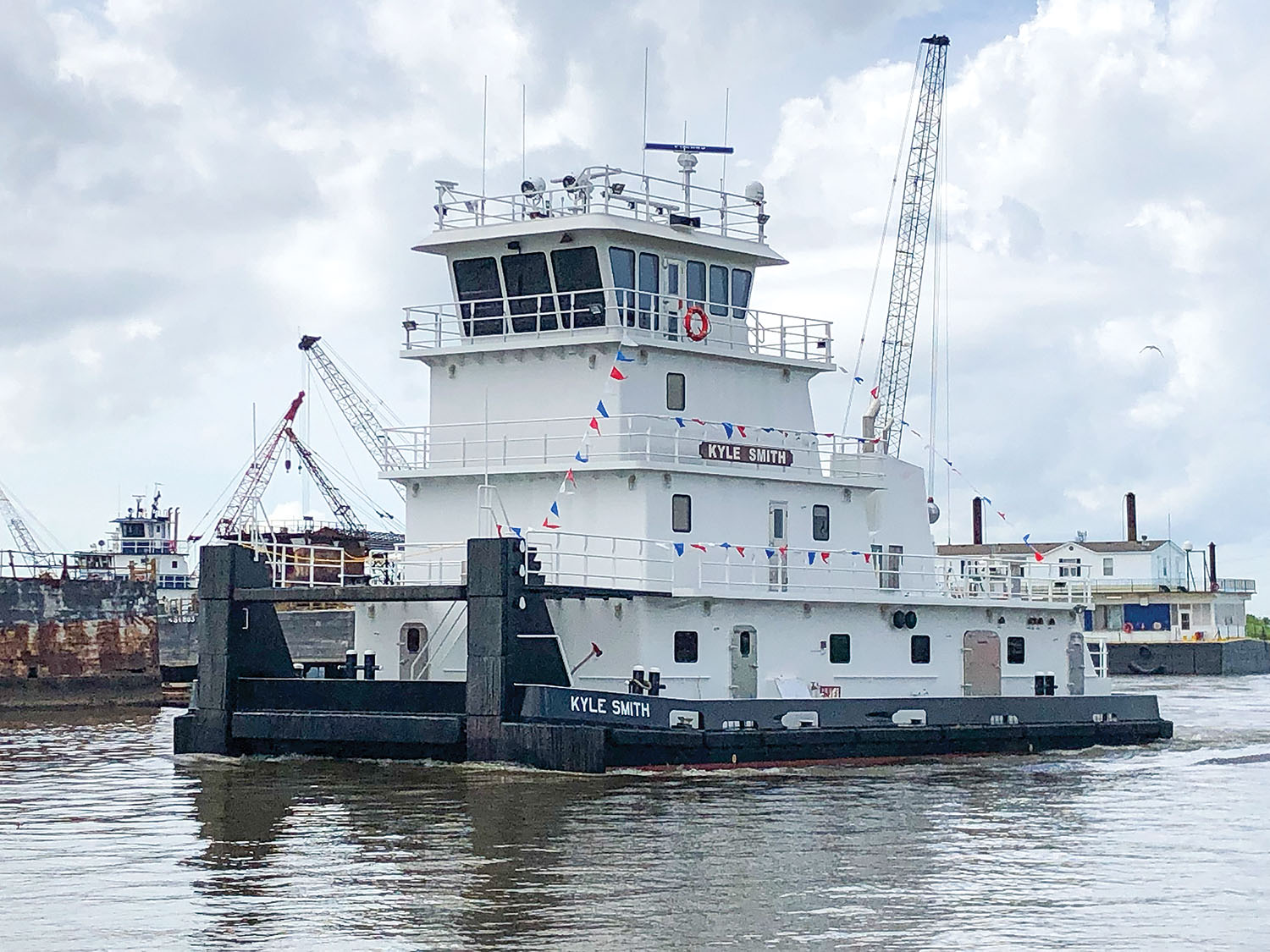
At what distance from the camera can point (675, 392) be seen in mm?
29609

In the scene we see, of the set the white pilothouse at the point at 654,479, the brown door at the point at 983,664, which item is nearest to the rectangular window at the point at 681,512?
the white pilothouse at the point at 654,479

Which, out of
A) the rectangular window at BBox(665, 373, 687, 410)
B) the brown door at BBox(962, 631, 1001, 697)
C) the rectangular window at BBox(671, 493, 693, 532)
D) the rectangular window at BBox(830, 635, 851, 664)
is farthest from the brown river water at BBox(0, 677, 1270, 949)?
the rectangular window at BBox(665, 373, 687, 410)

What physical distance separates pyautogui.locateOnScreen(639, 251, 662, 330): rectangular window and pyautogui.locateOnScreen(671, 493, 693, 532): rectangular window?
112 inches

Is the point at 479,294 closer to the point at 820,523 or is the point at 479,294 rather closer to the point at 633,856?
the point at 820,523

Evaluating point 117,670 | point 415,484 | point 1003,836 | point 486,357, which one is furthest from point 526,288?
point 117,670

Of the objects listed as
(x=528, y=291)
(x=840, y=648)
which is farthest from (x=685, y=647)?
(x=528, y=291)

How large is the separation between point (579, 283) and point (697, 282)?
2.28 meters

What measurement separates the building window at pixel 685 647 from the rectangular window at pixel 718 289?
19.0 ft

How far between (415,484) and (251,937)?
606 inches

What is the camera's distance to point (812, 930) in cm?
1562

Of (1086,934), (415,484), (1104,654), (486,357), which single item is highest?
(486,357)

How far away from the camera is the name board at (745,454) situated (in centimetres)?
2900

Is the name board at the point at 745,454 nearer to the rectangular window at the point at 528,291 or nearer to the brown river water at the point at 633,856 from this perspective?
the rectangular window at the point at 528,291

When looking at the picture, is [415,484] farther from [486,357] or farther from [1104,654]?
[1104,654]
